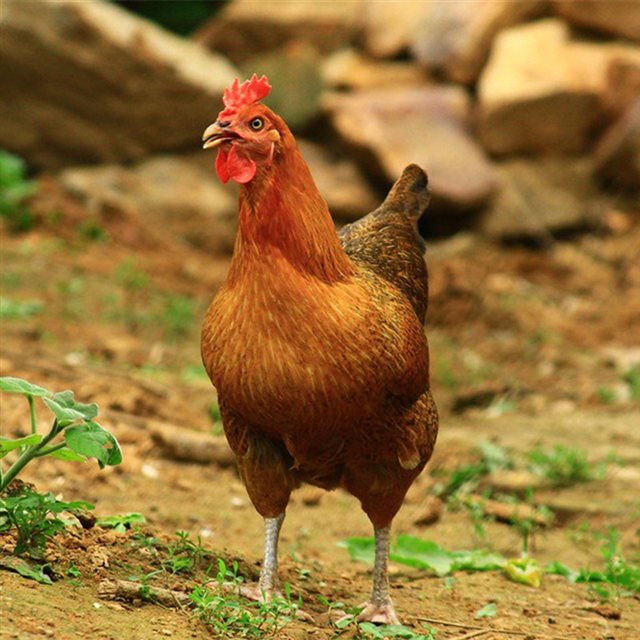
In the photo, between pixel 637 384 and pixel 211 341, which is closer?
pixel 211 341

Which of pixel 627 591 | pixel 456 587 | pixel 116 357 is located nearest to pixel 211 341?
pixel 456 587

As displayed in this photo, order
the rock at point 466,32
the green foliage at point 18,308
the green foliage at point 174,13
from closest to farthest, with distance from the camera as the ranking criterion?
the green foliage at point 18,308 → the rock at point 466,32 → the green foliage at point 174,13

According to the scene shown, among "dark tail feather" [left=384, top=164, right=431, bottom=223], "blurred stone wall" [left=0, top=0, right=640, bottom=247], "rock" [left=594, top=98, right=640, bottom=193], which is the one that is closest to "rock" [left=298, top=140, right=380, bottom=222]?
"blurred stone wall" [left=0, top=0, right=640, bottom=247]

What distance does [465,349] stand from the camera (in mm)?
8727

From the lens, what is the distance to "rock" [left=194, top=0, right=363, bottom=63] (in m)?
12.9

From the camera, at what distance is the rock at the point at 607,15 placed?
479 inches

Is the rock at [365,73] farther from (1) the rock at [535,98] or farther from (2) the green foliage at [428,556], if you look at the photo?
(2) the green foliage at [428,556]

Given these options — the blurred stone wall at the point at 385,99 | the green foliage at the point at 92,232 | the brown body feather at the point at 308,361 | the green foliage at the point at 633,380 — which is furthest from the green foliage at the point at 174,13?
the brown body feather at the point at 308,361

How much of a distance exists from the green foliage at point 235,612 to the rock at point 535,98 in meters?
9.08

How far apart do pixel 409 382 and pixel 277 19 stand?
10059mm

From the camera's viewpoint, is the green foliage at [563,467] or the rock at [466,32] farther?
the rock at [466,32]

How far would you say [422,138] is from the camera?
38.3 ft

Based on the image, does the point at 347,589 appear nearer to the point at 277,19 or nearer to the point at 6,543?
the point at 6,543

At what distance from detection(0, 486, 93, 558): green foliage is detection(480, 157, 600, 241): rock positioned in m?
9.13
